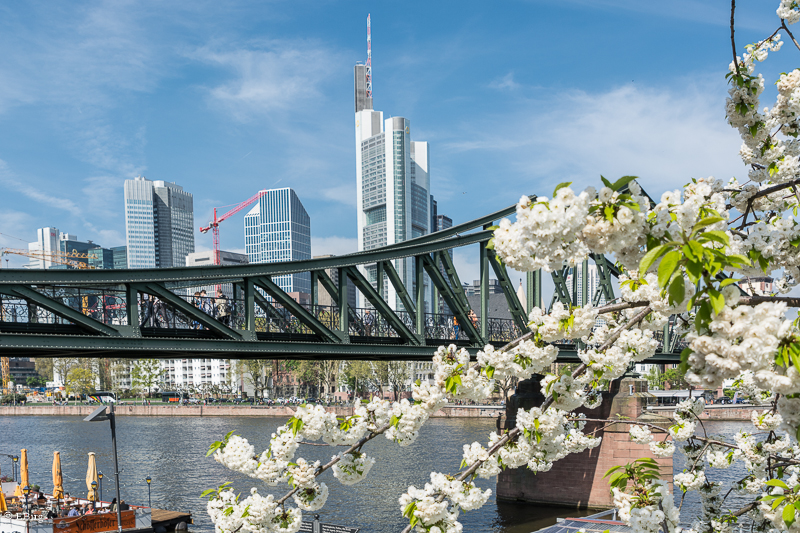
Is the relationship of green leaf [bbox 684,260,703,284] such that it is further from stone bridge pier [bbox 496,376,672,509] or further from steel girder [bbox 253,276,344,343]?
stone bridge pier [bbox 496,376,672,509]

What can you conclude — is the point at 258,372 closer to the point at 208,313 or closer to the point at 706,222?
the point at 208,313

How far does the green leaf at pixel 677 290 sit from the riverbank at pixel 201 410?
274 ft

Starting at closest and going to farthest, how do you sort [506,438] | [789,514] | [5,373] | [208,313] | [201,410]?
[789,514] < [506,438] < [208,313] < [201,410] < [5,373]

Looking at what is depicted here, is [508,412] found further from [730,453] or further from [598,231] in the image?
[598,231]

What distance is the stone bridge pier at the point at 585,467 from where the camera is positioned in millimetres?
30234

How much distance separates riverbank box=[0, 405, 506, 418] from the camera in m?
90.8

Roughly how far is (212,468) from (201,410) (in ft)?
196

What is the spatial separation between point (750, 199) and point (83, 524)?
23934 mm

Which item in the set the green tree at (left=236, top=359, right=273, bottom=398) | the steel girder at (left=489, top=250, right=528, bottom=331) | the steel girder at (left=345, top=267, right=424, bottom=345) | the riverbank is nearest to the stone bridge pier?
the steel girder at (left=489, top=250, right=528, bottom=331)

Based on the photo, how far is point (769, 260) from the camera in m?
4.69

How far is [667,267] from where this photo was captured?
311 cm

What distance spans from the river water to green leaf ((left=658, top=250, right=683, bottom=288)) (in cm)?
2714

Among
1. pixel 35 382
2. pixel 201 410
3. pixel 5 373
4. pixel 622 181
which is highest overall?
pixel 622 181

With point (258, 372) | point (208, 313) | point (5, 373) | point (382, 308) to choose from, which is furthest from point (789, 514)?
point (5, 373)
